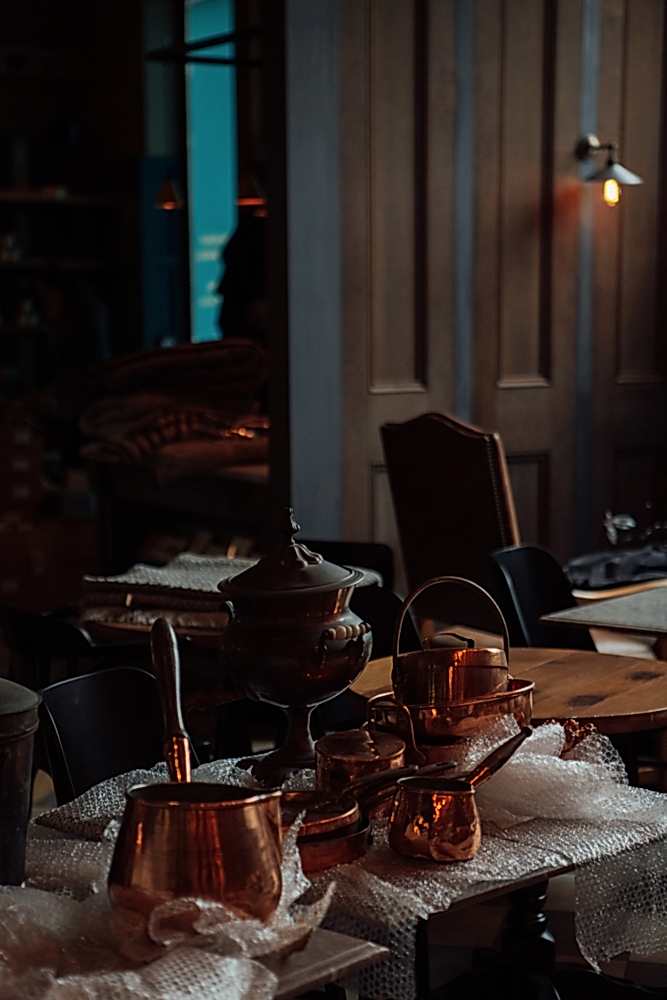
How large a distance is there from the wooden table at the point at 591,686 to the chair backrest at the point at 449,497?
1625 mm

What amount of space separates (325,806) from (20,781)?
39 centimetres

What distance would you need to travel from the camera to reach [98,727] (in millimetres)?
2672

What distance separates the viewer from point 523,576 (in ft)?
13.8

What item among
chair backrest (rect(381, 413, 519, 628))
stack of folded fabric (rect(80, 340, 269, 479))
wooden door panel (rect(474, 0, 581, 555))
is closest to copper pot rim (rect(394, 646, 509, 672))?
chair backrest (rect(381, 413, 519, 628))

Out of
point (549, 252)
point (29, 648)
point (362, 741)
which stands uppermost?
point (549, 252)

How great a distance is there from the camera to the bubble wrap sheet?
1.90 m

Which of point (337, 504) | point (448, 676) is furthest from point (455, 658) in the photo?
point (337, 504)

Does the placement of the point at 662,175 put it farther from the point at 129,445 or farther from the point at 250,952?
the point at 250,952

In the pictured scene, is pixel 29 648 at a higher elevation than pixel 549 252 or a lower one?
lower

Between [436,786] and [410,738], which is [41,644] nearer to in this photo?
[410,738]

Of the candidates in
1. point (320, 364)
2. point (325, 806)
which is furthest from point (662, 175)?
point (325, 806)

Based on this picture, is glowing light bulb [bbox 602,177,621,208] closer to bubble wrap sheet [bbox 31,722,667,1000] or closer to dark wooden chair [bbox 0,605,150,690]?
dark wooden chair [bbox 0,605,150,690]

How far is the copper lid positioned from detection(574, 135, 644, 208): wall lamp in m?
4.06

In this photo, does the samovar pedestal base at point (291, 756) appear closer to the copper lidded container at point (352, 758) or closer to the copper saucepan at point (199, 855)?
the copper lidded container at point (352, 758)
